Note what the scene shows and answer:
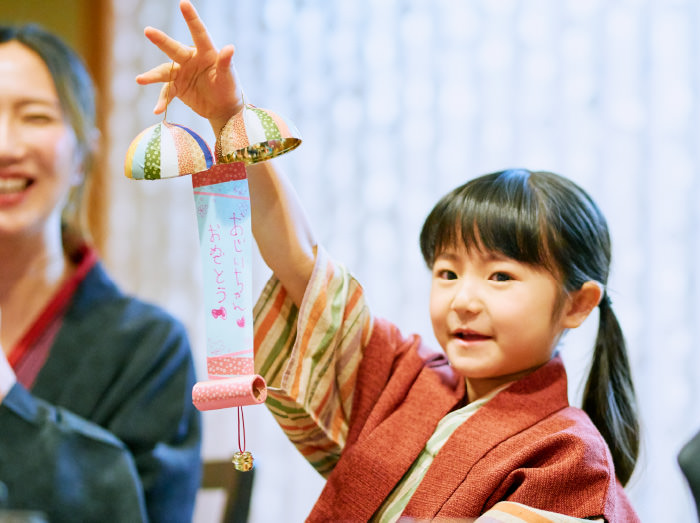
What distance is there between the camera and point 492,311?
82 centimetres

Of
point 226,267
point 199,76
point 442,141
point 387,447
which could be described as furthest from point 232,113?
point 442,141

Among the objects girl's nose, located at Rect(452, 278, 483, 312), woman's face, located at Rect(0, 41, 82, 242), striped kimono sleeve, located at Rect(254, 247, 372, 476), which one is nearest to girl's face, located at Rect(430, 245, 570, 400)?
girl's nose, located at Rect(452, 278, 483, 312)

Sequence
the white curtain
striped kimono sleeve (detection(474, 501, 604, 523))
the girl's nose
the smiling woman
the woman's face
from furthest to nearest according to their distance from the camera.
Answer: the white curtain, the woman's face, the smiling woman, the girl's nose, striped kimono sleeve (detection(474, 501, 604, 523))

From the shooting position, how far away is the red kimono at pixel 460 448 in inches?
30.0

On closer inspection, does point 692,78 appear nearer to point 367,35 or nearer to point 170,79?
point 367,35

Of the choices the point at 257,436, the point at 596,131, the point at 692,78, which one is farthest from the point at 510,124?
the point at 257,436

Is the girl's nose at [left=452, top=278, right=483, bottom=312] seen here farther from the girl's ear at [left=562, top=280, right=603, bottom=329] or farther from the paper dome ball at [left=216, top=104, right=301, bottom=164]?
the paper dome ball at [left=216, top=104, right=301, bottom=164]

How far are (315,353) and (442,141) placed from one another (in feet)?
3.56

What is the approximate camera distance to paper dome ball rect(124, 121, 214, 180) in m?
0.72

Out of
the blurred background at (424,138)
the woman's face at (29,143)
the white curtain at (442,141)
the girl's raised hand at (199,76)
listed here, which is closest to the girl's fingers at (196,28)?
the girl's raised hand at (199,76)

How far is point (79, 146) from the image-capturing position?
1.25 m

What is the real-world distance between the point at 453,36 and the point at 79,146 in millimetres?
965

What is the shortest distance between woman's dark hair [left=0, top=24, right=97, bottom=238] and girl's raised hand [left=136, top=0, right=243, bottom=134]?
1.53 ft

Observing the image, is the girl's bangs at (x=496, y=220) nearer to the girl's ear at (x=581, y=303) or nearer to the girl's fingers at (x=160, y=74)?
the girl's ear at (x=581, y=303)
